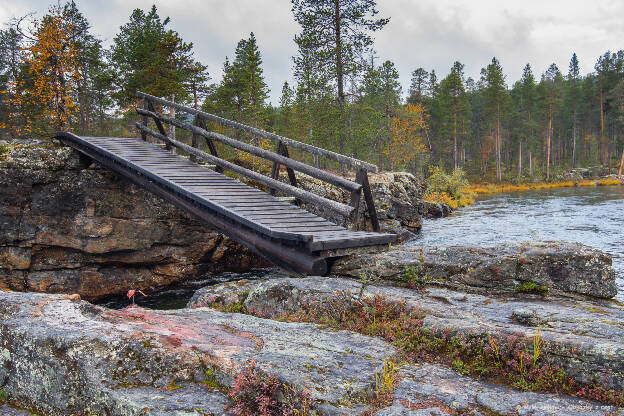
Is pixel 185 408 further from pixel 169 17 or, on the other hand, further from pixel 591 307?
pixel 169 17

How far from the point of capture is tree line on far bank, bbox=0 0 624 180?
21.0m

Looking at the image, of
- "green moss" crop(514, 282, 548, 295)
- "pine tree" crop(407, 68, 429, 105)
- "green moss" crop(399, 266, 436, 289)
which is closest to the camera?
"green moss" crop(514, 282, 548, 295)

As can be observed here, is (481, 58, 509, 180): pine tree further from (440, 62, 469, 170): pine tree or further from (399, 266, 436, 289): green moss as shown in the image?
(399, 266, 436, 289): green moss

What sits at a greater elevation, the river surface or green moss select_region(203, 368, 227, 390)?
green moss select_region(203, 368, 227, 390)

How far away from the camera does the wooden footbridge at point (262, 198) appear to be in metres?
6.48

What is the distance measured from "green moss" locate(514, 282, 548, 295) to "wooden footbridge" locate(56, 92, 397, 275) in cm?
229

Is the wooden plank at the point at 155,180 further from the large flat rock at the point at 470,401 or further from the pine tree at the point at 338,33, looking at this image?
the pine tree at the point at 338,33

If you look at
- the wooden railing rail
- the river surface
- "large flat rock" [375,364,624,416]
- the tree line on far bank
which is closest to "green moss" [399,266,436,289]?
the wooden railing rail

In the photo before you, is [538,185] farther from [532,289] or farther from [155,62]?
[532,289]

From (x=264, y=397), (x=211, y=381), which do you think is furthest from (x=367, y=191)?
(x=264, y=397)

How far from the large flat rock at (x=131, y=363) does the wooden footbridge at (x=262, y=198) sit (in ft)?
9.40

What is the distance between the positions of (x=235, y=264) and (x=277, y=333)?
838 cm

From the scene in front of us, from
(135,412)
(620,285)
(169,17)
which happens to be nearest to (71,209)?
(135,412)

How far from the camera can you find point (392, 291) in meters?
5.38
